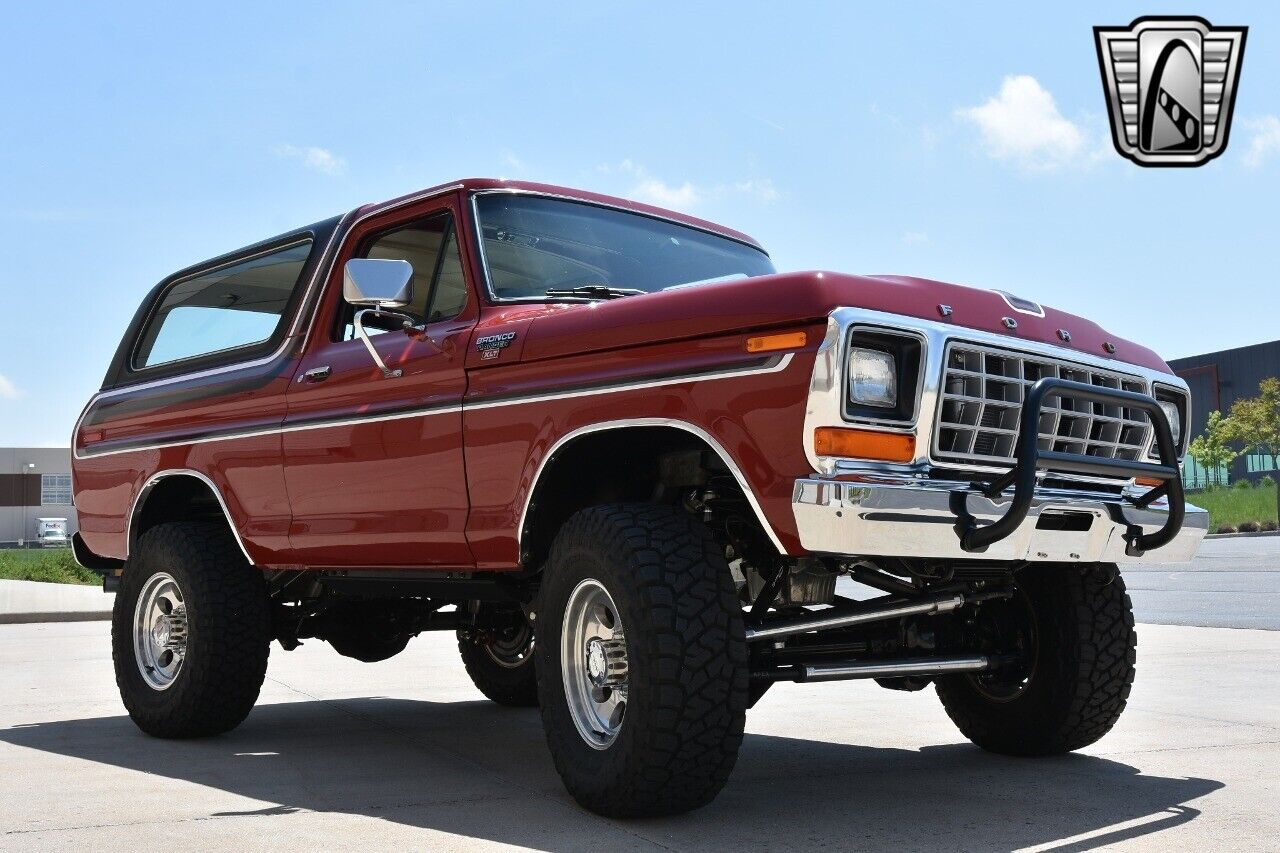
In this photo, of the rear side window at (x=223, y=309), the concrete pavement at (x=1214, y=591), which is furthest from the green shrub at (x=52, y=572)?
the rear side window at (x=223, y=309)

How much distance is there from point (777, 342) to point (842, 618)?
1.07 metres

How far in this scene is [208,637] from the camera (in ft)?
20.9

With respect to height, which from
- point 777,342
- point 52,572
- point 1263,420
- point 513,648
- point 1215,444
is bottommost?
point 52,572

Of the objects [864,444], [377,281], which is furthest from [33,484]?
[864,444]

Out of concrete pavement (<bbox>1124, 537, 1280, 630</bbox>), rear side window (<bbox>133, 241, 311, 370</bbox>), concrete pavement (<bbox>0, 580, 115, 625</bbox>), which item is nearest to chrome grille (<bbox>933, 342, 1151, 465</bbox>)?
rear side window (<bbox>133, 241, 311, 370</bbox>)

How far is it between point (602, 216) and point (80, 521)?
3514 millimetres

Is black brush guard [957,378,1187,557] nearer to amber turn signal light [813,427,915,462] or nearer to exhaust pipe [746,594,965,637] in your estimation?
amber turn signal light [813,427,915,462]

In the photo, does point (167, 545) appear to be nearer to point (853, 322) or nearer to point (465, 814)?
point (465, 814)

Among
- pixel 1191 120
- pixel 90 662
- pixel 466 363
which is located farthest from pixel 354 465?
pixel 1191 120

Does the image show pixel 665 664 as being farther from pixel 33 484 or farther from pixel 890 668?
pixel 33 484

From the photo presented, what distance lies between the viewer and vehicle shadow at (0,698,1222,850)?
429 centimetres

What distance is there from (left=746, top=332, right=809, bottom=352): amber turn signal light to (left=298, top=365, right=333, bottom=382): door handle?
239 centimetres

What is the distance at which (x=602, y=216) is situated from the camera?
19.4 feet

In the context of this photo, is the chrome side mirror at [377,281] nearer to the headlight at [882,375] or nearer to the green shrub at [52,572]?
the headlight at [882,375]
